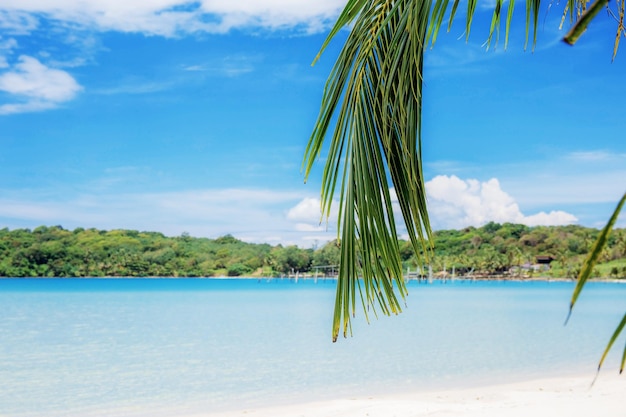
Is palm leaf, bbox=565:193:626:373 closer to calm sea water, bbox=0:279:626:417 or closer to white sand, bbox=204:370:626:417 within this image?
white sand, bbox=204:370:626:417

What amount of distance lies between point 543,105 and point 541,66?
363 inches

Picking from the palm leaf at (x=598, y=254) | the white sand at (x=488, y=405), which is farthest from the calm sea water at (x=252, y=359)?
the palm leaf at (x=598, y=254)

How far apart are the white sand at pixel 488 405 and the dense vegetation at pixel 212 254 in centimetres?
6022

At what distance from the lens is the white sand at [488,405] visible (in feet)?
20.4

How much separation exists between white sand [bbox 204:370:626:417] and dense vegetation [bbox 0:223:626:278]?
60222 millimetres

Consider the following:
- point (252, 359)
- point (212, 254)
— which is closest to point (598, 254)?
point (252, 359)

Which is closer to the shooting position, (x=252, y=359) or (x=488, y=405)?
(x=488, y=405)

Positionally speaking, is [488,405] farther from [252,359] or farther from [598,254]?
[252,359]

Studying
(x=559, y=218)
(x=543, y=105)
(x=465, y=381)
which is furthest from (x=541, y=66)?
(x=465, y=381)

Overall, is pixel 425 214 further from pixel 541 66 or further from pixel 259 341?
pixel 541 66

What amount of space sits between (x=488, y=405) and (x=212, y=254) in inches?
3131

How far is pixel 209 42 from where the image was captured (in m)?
134

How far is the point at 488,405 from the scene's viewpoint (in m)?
6.95

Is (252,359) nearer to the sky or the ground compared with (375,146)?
nearer to the ground
